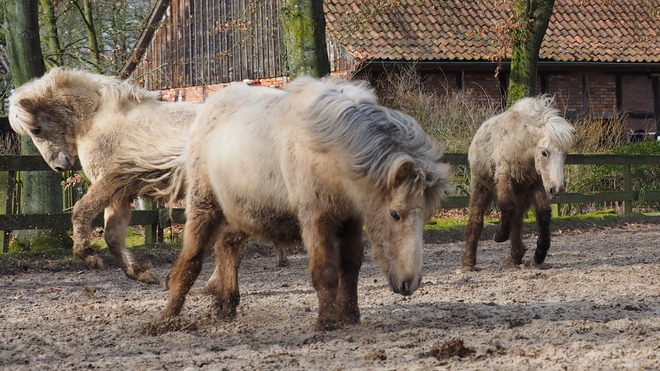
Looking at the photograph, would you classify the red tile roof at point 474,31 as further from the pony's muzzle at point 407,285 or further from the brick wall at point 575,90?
the pony's muzzle at point 407,285

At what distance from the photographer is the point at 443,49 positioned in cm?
2408

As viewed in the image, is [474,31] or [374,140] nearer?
[374,140]

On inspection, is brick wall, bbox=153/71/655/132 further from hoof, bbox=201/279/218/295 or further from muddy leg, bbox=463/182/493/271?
hoof, bbox=201/279/218/295

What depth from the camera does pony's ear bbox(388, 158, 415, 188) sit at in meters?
4.78

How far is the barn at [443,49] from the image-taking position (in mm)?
23562

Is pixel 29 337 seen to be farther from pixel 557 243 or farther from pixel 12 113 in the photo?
pixel 557 243

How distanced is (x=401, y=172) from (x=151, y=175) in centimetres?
282

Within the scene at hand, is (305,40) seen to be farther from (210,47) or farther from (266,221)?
(210,47)

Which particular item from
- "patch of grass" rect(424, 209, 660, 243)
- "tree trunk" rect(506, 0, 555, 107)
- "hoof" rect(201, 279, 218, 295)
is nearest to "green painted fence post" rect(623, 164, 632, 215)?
"patch of grass" rect(424, 209, 660, 243)

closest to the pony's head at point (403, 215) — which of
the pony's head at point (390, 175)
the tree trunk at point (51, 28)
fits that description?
the pony's head at point (390, 175)

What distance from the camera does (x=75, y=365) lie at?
4.54 m

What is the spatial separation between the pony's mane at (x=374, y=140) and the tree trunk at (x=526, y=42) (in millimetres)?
11604

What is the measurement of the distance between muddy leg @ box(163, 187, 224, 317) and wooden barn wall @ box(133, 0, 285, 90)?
65.6 feet

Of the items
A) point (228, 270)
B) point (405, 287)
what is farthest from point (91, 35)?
point (405, 287)
